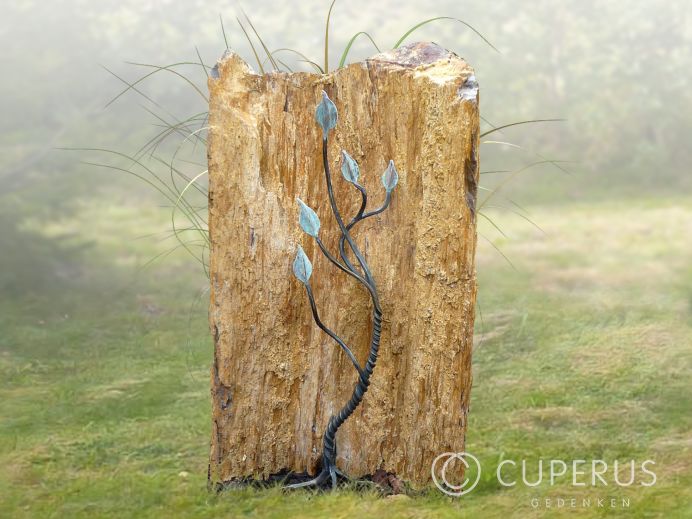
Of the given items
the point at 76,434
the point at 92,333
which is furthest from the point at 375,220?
the point at 92,333

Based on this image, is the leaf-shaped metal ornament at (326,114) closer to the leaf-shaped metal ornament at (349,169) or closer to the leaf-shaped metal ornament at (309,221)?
the leaf-shaped metal ornament at (349,169)

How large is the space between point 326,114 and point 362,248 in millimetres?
402

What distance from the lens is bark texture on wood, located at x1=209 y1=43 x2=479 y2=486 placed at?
8.91 feet

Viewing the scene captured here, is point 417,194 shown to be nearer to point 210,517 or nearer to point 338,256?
point 338,256

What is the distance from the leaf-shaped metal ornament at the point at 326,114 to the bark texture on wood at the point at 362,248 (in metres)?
0.10

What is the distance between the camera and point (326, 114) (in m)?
2.65

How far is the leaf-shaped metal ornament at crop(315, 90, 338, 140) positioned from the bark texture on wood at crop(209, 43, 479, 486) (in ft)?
0.32

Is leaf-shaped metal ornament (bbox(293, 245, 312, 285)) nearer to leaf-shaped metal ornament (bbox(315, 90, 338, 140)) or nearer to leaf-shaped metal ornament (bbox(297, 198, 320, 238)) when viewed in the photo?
leaf-shaped metal ornament (bbox(297, 198, 320, 238))

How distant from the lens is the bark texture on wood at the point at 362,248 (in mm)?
2715

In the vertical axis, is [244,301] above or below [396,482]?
above

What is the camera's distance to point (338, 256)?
2.82 meters

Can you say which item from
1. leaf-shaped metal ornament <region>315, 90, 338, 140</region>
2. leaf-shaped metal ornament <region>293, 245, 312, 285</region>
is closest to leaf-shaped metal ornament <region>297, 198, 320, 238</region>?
leaf-shaped metal ornament <region>293, 245, 312, 285</region>

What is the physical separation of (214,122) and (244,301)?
0.51 meters

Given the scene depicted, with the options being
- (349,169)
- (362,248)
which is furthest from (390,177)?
(362,248)
